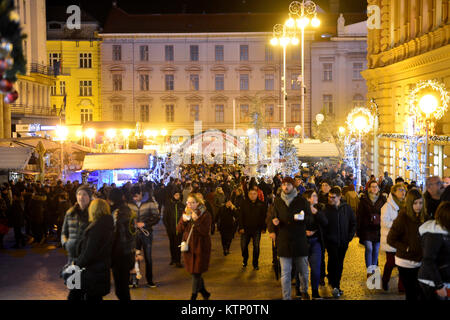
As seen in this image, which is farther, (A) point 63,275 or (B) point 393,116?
(B) point 393,116

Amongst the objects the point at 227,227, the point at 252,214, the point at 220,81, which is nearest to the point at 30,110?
the point at 220,81

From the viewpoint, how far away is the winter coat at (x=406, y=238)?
7941 millimetres

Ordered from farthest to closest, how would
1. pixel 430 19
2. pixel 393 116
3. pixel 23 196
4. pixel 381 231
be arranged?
pixel 393 116
pixel 430 19
pixel 23 196
pixel 381 231

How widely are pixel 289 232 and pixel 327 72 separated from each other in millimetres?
57491

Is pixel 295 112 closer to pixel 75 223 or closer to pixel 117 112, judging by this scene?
pixel 117 112

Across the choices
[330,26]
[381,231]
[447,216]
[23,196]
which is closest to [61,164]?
[23,196]

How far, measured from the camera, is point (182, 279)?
12.0m

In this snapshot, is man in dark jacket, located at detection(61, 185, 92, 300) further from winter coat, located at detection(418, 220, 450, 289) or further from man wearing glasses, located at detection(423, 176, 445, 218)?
man wearing glasses, located at detection(423, 176, 445, 218)

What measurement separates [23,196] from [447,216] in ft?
47.3

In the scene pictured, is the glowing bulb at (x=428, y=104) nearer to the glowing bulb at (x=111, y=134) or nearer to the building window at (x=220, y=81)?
the glowing bulb at (x=111, y=134)

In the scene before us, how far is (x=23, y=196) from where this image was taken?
18.6m

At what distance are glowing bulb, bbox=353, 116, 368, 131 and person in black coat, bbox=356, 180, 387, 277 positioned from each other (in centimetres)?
1591

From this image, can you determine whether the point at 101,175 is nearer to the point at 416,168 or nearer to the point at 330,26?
the point at 416,168

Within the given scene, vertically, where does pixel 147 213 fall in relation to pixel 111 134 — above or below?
below
